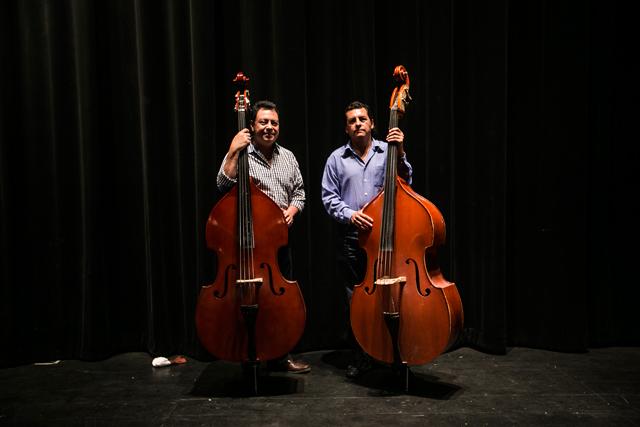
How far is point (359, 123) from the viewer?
9.43 ft

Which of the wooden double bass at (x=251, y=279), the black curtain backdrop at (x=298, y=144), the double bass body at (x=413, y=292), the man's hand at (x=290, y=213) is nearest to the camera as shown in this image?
the double bass body at (x=413, y=292)

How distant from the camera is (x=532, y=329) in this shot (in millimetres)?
3477

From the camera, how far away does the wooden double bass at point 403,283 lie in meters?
2.41

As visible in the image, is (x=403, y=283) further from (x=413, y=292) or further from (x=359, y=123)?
(x=359, y=123)

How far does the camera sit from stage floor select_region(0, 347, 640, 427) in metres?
2.41

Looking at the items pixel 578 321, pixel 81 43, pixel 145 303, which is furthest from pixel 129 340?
pixel 578 321

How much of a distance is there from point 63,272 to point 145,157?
0.89m

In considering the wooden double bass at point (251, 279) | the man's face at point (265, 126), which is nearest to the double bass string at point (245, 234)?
the wooden double bass at point (251, 279)

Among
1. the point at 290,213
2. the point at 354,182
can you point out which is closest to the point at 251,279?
the point at 290,213

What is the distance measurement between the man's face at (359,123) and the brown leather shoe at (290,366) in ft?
4.28

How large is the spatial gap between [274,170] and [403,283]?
95 cm

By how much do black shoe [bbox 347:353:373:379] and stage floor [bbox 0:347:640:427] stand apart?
0.19ft

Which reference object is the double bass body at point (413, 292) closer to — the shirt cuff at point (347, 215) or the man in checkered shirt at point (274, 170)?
the shirt cuff at point (347, 215)

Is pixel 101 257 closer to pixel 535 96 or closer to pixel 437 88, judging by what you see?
pixel 437 88
